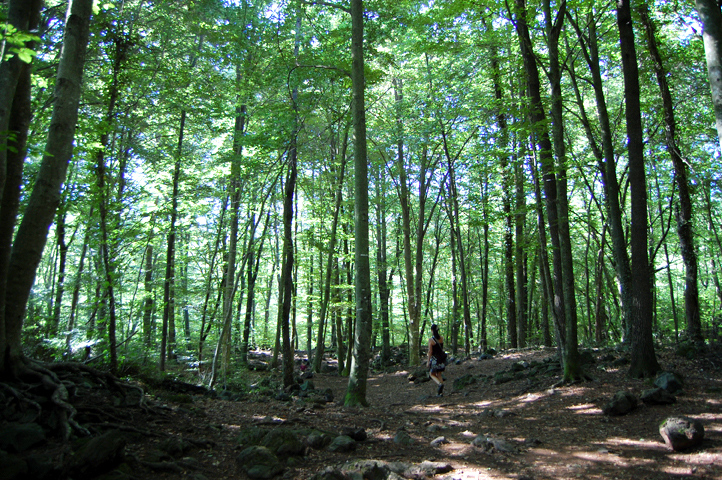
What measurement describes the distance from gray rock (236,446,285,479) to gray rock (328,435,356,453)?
29.3 inches

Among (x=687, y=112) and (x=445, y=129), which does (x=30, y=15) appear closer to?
(x=445, y=129)

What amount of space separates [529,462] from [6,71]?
22.3ft

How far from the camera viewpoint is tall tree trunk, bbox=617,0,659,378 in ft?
23.7

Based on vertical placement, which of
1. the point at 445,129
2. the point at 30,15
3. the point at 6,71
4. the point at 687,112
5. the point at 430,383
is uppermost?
the point at 445,129

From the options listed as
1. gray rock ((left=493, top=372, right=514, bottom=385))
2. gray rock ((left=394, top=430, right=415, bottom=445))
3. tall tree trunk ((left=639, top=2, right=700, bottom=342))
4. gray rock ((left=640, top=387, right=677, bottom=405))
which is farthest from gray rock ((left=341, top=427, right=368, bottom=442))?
tall tree trunk ((left=639, top=2, right=700, bottom=342))

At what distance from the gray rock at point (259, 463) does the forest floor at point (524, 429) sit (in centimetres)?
10

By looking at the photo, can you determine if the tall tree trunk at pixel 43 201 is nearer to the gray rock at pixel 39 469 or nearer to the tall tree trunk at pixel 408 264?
the gray rock at pixel 39 469

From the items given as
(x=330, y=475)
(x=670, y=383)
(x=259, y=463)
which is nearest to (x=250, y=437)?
(x=259, y=463)

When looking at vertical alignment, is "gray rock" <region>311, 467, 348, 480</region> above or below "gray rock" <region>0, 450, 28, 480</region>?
below

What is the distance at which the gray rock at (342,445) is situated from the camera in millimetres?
4664

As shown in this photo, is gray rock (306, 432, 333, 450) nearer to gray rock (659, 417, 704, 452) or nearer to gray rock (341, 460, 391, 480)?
gray rock (341, 460, 391, 480)

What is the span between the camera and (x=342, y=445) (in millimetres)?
4691

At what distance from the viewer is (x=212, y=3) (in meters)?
11.2

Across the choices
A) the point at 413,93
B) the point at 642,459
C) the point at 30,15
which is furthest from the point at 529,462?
the point at 413,93
